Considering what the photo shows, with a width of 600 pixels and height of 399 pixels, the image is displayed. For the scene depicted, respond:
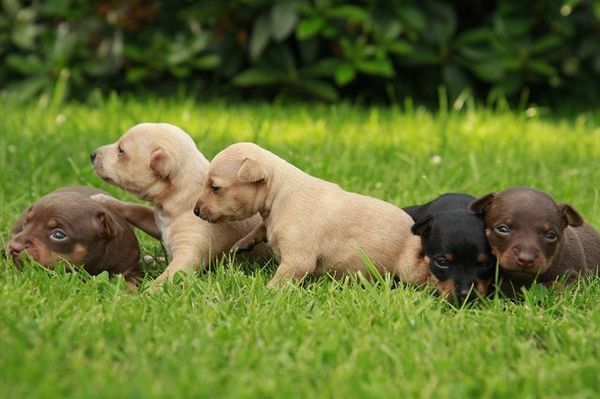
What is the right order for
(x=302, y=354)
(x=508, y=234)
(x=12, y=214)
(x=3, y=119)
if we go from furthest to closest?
(x=3, y=119) < (x=12, y=214) < (x=508, y=234) < (x=302, y=354)

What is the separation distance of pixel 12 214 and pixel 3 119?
272cm

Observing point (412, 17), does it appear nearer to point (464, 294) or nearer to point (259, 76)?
Result: point (259, 76)

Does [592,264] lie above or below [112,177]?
below

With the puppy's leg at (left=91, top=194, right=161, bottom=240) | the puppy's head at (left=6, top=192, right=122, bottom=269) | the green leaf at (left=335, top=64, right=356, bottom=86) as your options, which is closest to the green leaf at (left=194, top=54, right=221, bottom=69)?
the green leaf at (left=335, top=64, right=356, bottom=86)

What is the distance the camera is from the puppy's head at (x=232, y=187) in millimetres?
4766

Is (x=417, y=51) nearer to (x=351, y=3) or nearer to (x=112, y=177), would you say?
(x=351, y=3)

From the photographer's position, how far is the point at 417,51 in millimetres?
9945

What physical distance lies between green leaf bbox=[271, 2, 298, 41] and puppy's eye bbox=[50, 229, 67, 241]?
4900mm

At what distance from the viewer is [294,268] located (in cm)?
468

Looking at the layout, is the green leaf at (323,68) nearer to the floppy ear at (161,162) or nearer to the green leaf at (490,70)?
the green leaf at (490,70)

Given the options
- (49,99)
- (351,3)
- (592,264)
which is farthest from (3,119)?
(592,264)

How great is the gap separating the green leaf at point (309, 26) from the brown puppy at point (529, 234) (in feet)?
15.6

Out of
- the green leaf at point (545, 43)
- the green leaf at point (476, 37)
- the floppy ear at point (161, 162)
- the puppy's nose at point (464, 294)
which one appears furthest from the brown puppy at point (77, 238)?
the green leaf at point (545, 43)

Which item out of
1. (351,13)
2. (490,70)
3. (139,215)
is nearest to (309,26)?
(351,13)
